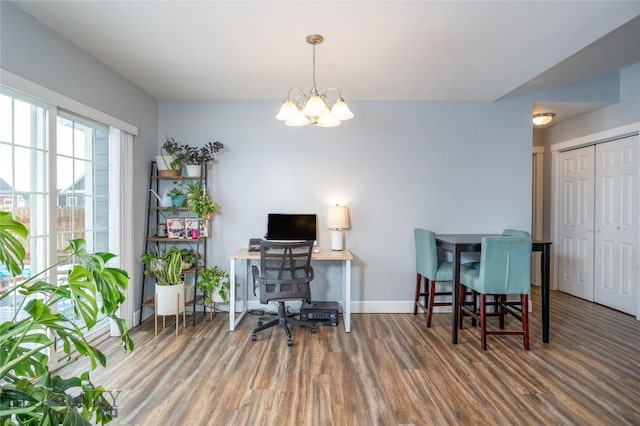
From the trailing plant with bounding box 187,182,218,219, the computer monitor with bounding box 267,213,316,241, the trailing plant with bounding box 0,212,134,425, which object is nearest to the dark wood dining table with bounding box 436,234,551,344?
the computer monitor with bounding box 267,213,316,241

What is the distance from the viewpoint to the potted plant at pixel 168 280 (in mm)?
3180

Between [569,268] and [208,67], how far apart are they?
507 cm

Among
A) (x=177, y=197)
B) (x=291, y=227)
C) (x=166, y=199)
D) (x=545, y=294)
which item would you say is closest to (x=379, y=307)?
(x=291, y=227)

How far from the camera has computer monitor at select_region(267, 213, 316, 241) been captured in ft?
12.1

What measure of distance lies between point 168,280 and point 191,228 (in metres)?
0.61

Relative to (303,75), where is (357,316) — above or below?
below

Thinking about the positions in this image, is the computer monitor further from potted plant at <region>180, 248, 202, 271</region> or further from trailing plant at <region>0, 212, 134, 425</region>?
trailing plant at <region>0, 212, 134, 425</region>

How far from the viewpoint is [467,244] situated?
2928 mm

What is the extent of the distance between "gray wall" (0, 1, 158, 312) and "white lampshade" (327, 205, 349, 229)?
201 cm

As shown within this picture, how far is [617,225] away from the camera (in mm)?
3824

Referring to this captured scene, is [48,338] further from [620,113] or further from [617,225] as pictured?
[620,113]

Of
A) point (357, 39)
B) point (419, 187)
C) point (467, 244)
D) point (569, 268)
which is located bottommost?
point (569, 268)

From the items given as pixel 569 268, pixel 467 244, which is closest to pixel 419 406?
pixel 467 244

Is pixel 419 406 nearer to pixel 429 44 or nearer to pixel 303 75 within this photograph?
pixel 429 44
